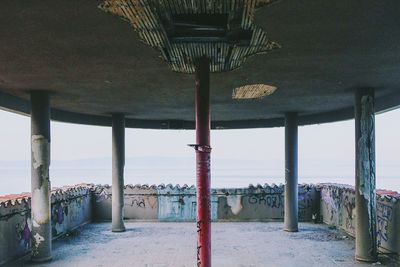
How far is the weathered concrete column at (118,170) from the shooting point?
16.8 metres

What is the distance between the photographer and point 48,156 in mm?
12203

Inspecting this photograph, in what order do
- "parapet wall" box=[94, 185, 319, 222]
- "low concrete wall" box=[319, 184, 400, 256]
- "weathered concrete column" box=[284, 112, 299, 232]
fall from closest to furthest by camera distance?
1. "low concrete wall" box=[319, 184, 400, 256]
2. "weathered concrete column" box=[284, 112, 299, 232]
3. "parapet wall" box=[94, 185, 319, 222]

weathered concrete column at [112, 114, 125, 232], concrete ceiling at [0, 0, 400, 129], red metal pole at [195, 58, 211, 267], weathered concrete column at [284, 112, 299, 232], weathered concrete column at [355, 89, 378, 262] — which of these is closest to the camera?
concrete ceiling at [0, 0, 400, 129]

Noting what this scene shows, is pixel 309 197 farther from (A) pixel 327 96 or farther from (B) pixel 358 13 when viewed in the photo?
(B) pixel 358 13

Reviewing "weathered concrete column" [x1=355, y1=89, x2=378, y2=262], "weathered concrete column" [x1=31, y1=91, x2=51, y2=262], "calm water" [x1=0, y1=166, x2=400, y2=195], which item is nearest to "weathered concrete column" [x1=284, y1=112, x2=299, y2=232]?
"weathered concrete column" [x1=355, y1=89, x2=378, y2=262]

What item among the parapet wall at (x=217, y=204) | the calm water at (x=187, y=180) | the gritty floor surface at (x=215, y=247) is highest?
the parapet wall at (x=217, y=204)

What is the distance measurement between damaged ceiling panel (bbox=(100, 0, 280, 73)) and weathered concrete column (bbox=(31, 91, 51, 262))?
5.49m

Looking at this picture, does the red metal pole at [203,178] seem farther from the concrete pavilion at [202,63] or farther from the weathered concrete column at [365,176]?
the weathered concrete column at [365,176]

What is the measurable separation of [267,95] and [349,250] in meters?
5.50

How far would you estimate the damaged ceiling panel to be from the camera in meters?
5.49

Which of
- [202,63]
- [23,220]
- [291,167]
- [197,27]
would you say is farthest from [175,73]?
[291,167]

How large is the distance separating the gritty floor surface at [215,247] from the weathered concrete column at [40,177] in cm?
56

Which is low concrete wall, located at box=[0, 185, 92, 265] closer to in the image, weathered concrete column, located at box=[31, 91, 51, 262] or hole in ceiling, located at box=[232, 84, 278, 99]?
weathered concrete column, located at box=[31, 91, 51, 262]

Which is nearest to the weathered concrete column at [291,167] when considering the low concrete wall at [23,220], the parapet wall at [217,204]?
the parapet wall at [217,204]
